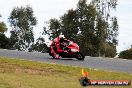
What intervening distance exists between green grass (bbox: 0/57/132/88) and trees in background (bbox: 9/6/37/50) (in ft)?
170

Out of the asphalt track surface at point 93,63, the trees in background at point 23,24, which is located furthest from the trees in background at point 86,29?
the asphalt track surface at point 93,63

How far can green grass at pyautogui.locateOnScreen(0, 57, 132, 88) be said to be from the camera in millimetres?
14052

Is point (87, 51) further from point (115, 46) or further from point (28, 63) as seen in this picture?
point (28, 63)

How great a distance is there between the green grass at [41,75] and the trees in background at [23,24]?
5181 cm

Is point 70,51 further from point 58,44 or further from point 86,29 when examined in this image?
point 86,29

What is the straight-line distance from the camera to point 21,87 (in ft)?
42.9

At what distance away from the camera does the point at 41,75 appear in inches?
679

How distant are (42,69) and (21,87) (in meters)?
6.00

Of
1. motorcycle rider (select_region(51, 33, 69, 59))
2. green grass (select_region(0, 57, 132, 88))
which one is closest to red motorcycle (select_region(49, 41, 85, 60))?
motorcycle rider (select_region(51, 33, 69, 59))

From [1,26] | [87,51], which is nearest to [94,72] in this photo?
[87,51]

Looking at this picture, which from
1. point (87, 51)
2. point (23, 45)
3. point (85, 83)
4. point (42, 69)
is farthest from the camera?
point (23, 45)

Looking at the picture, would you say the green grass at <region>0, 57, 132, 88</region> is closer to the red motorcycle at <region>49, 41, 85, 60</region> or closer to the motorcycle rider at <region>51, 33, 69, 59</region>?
the motorcycle rider at <region>51, 33, 69, 59</region>

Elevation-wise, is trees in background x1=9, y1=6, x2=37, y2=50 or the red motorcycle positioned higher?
trees in background x1=9, y1=6, x2=37, y2=50

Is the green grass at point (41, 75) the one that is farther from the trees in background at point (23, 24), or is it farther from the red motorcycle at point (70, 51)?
the trees in background at point (23, 24)
